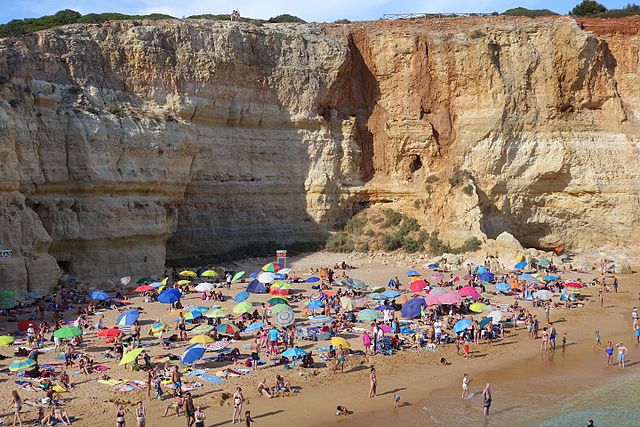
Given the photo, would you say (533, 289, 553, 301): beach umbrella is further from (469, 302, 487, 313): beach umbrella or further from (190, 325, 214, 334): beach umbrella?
(190, 325, 214, 334): beach umbrella

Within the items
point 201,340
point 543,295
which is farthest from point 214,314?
point 543,295

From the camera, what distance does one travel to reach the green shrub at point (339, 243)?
129ft

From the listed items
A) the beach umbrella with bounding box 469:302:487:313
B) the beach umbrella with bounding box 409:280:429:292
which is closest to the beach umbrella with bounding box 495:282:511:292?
the beach umbrella with bounding box 409:280:429:292

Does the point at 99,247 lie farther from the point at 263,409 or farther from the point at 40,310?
the point at 263,409

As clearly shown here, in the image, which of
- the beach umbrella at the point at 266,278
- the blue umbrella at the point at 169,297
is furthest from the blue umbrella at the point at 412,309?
the blue umbrella at the point at 169,297

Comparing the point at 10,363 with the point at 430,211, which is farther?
the point at 430,211

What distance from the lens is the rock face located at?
3434 centimetres

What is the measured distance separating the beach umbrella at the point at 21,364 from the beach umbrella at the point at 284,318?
A: 763 cm

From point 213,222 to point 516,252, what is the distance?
16974 millimetres

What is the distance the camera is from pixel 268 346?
832 inches

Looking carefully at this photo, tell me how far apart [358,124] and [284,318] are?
2392 centimetres

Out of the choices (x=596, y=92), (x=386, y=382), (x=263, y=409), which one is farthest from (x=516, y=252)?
(x=263, y=409)

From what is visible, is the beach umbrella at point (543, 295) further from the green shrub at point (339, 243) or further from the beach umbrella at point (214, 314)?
the green shrub at point (339, 243)

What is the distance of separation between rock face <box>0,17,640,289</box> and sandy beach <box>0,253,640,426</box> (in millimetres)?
12564
